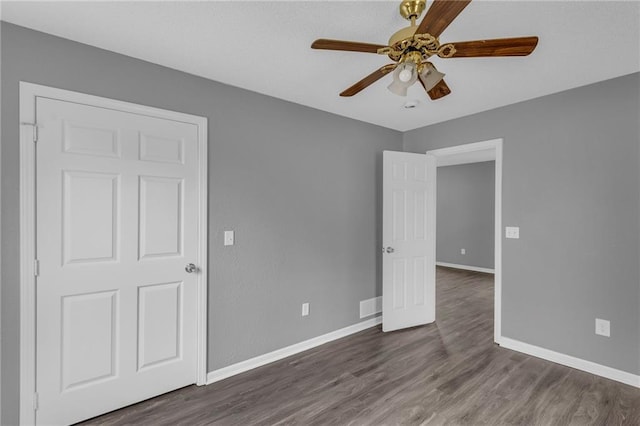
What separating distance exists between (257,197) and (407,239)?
185 cm

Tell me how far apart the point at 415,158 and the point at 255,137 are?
193cm

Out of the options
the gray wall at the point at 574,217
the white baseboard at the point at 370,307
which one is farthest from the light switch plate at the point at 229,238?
the gray wall at the point at 574,217

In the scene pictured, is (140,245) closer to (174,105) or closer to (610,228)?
(174,105)

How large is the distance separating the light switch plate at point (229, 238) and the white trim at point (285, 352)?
1.02 m

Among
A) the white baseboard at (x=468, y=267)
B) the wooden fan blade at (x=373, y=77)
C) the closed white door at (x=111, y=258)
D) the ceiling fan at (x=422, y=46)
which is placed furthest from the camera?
the white baseboard at (x=468, y=267)

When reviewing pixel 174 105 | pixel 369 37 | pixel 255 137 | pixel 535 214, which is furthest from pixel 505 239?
pixel 174 105

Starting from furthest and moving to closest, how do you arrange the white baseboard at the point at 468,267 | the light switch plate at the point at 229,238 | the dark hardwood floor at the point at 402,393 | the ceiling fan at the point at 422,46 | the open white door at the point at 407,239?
the white baseboard at the point at 468,267
the open white door at the point at 407,239
the light switch plate at the point at 229,238
the dark hardwood floor at the point at 402,393
the ceiling fan at the point at 422,46

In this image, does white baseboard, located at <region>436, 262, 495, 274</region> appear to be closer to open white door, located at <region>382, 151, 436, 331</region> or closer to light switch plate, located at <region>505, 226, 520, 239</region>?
open white door, located at <region>382, 151, 436, 331</region>

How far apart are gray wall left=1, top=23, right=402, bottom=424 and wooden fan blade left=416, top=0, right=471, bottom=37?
173 centimetres

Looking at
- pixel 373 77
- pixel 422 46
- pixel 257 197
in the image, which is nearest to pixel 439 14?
pixel 422 46

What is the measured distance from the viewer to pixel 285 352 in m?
2.94

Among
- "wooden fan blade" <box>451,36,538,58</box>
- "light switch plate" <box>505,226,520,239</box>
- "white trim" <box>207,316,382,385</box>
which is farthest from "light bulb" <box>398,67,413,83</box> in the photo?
"white trim" <box>207,316,382,385</box>

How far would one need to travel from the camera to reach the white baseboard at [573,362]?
2447 millimetres

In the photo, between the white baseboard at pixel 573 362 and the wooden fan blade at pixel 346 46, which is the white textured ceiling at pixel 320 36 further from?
the white baseboard at pixel 573 362
